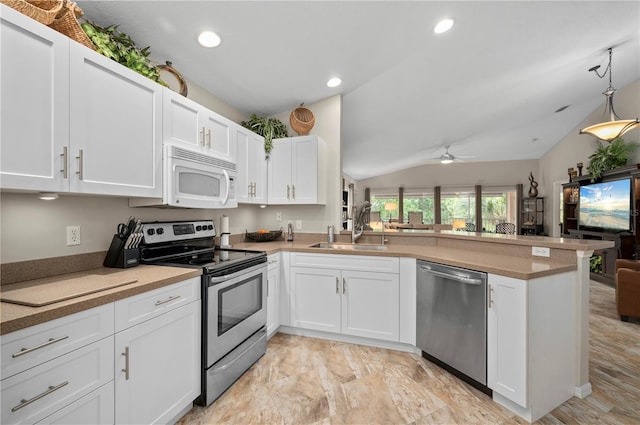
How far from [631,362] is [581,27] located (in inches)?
122

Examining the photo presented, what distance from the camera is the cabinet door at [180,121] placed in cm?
187

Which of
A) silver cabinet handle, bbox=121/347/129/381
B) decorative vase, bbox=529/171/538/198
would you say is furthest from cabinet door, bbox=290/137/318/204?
decorative vase, bbox=529/171/538/198

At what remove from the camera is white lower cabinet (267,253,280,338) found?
256 cm

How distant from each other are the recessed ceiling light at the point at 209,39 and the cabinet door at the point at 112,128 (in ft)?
1.81

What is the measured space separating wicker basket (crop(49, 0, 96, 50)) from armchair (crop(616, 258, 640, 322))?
201 inches

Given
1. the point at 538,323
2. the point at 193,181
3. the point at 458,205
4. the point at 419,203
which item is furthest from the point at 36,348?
the point at 458,205

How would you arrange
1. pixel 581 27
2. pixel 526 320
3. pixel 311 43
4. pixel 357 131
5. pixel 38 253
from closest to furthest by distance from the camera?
1. pixel 38 253
2. pixel 526 320
3. pixel 311 43
4. pixel 581 27
5. pixel 357 131

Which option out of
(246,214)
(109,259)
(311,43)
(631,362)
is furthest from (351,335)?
(311,43)

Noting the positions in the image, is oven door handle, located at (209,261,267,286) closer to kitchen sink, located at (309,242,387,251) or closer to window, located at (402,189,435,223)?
kitchen sink, located at (309,242,387,251)

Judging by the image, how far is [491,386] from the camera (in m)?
1.80

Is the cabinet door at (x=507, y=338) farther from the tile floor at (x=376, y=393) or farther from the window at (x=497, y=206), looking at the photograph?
the window at (x=497, y=206)

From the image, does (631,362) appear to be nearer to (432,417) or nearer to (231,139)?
(432,417)

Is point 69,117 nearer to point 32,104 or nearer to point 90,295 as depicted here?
point 32,104

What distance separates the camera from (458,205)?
9320mm
